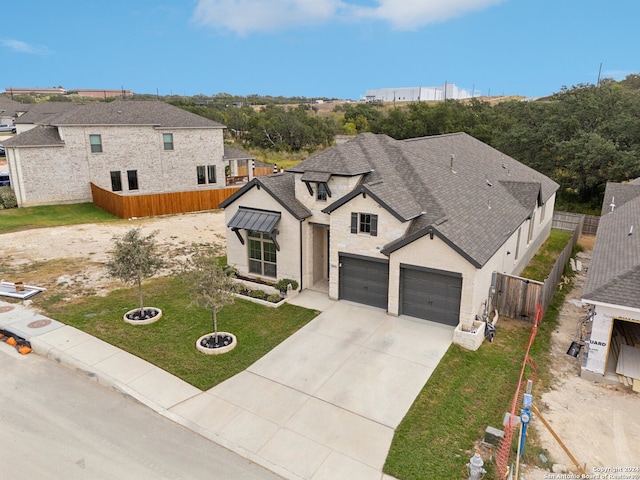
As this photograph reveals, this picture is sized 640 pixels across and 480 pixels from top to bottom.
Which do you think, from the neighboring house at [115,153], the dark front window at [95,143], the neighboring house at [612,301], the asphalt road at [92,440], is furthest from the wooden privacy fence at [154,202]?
the neighboring house at [612,301]

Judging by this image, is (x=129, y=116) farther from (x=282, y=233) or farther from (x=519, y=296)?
(x=519, y=296)

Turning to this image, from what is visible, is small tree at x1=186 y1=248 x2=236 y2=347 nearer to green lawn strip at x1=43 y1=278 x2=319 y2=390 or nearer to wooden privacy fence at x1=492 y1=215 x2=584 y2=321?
green lawn strip at x1=43 y1=278 x2=319 y2=390

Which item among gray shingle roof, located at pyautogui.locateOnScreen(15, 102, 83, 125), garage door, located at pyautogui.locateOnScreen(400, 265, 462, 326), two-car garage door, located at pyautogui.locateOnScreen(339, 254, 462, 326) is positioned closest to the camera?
garage door, located at pyautogui.locateOnScreen(400, 265, 462, 326)

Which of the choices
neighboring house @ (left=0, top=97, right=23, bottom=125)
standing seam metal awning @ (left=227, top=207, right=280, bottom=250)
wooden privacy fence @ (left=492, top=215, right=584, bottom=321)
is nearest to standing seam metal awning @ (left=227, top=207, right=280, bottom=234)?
standing seam metal awning @ (left=227, top=207, right=280, bottom=250)

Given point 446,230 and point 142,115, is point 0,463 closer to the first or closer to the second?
point 446,230

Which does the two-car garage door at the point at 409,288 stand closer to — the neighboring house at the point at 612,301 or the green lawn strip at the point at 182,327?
the green lawn strip at the point at 182,327
